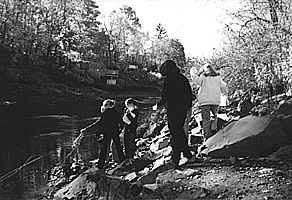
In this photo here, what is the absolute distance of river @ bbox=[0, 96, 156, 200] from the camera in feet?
32.2

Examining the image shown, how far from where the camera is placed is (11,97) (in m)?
39.2

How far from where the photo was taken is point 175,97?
640 cm

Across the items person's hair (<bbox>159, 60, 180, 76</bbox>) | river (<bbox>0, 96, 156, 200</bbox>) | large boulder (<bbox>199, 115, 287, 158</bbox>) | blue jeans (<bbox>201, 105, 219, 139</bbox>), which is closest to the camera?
person's hair (<bbox>159, 60, 180, 76</bbox>)

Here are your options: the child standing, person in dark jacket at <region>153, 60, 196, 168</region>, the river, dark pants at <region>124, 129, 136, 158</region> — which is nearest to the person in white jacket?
person in dark jacket at <region>153, 60, 196, 168</region>

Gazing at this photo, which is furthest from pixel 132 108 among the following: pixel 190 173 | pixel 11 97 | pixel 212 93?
pixel 11 97

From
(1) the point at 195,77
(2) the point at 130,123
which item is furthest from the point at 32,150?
(1) the point at 195,77

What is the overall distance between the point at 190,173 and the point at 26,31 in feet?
153

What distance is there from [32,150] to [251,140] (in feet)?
30.4

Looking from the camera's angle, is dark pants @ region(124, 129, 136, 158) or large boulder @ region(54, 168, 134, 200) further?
dark pants @ region(124, 129, 136, 158)

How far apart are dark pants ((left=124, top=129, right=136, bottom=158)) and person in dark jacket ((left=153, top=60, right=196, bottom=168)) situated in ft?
8.53

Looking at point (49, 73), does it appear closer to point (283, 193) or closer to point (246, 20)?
point (246, 20)

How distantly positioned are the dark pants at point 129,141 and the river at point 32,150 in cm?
200

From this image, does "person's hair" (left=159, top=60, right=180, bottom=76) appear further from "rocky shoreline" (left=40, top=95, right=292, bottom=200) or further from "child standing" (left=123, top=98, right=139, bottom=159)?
"child standing" (left=123, top=98, right=139, bottom=159)

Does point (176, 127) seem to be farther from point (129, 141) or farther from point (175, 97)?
point (129, 141)
